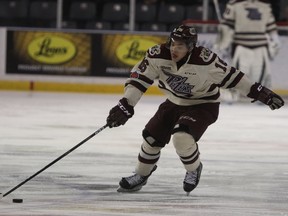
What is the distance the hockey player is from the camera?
16.9 ft

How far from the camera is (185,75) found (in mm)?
5172

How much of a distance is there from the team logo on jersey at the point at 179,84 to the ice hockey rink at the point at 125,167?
53 cm

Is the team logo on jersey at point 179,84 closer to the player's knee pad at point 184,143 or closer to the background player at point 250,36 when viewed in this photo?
the player's knee pad at point 184,143

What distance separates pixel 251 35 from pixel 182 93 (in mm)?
7566

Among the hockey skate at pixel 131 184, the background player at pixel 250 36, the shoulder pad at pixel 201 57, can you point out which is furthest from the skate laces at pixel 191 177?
the background player at pixel 250 36

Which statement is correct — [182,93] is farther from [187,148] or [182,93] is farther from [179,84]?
[187,148]

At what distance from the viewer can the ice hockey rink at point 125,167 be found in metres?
4.80

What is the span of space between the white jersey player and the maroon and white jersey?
7.37 m

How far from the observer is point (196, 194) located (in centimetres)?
529

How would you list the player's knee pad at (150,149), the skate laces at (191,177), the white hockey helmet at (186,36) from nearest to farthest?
the white hockey helmet at (186,36) < the skate laces at (191,177) < the player's knee pad at (150,149)

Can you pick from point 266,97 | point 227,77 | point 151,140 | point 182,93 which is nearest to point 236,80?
point 227,77

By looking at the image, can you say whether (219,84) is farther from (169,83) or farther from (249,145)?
(249,145)

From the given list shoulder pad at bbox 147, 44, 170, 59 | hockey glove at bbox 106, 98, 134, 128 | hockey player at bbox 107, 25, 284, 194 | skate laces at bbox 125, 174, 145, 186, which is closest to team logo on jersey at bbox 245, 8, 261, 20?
hockey player at bbox 107, 25, 284, 194

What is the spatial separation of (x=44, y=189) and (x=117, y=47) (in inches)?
339
